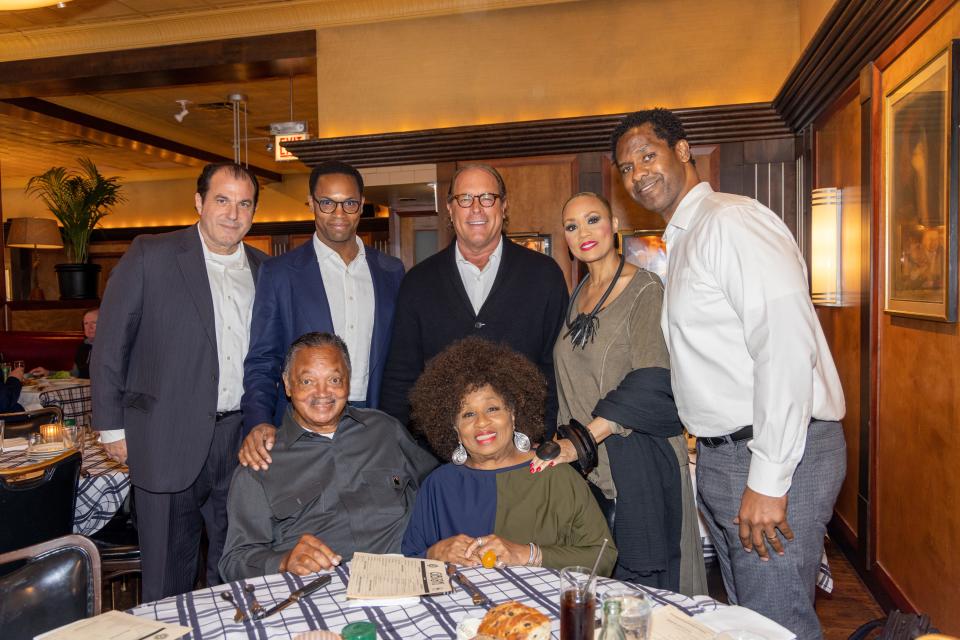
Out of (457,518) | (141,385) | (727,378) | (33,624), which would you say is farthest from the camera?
(141,385)

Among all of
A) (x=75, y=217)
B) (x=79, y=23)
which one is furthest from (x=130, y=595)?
(x=75, y=217)

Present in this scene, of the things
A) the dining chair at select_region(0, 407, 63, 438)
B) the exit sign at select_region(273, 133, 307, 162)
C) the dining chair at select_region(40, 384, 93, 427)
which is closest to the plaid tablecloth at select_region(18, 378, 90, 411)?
the dining chair at select_region(40, 384, 93, 427)

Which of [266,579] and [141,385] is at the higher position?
[141,385]

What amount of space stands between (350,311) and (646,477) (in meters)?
1.42

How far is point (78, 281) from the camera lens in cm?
973

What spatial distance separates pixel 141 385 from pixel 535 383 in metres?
1.54

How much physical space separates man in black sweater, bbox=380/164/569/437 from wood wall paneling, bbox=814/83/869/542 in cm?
219

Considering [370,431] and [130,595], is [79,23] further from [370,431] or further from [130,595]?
[370,431]

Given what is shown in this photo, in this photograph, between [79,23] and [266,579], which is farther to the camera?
[79,23]

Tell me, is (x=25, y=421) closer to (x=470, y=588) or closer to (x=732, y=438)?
(x=470, y=588)

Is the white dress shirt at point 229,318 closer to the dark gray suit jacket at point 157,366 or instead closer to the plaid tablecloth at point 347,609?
the dark gray suit jacket at point 157,366

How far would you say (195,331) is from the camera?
2799 millimetres

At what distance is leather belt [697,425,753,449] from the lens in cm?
201

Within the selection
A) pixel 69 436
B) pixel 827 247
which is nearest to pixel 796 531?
pixel 827 247
